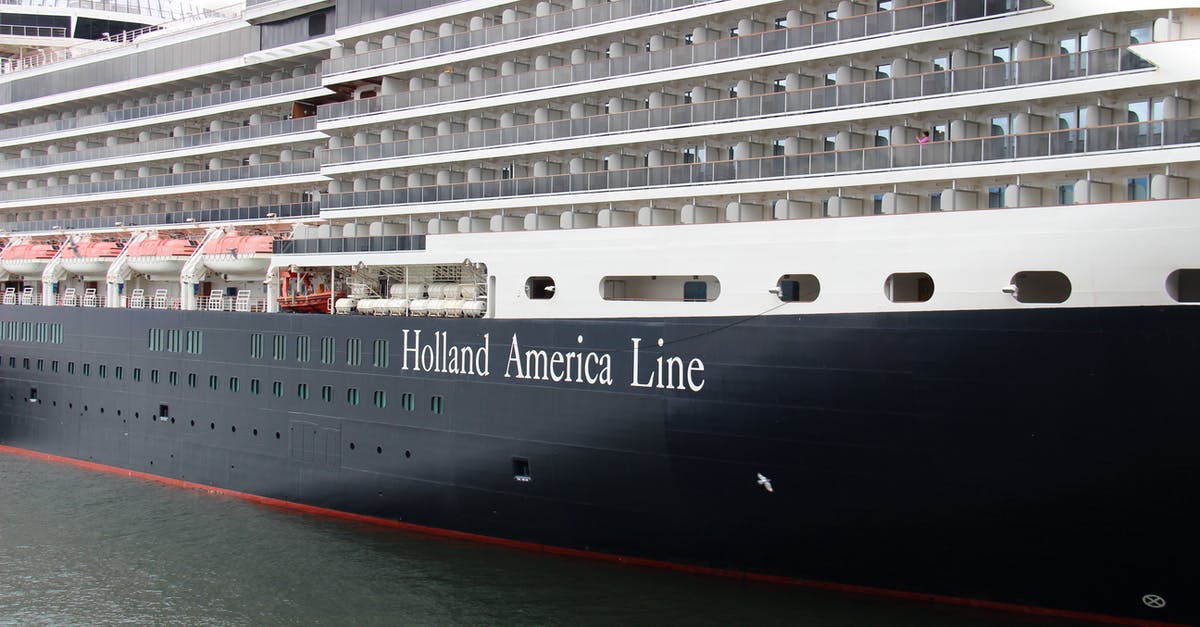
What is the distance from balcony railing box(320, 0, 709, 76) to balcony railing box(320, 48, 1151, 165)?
200cm

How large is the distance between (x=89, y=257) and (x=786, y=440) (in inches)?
1006

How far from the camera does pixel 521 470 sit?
866 inches

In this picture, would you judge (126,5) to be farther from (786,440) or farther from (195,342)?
(786,440)

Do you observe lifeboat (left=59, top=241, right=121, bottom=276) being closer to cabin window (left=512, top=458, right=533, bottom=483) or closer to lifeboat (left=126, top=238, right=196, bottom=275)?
lifeboat (left=126, top=238, right=196, bottom=275)

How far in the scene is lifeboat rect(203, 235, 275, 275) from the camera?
30312 mm

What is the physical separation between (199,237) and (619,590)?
19517 mm

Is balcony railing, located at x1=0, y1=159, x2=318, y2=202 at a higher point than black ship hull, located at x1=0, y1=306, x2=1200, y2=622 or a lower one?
higher

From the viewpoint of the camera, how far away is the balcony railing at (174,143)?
30156mm

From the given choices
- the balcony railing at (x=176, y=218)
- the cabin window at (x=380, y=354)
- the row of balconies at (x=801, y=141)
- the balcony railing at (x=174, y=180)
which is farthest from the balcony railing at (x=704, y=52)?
the cabin window at (x=380, y=354)

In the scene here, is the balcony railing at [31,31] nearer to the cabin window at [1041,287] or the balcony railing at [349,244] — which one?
the balcony railing at [349,244]

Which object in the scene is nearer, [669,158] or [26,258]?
[669,158]

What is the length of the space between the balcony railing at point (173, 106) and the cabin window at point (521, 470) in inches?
513

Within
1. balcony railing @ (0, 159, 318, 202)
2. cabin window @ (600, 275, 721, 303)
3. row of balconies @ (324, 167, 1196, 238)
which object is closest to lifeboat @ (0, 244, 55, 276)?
balcony railing @ (0, 159, 318, 202)

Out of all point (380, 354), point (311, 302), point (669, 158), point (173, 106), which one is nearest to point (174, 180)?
point (173, 106)
